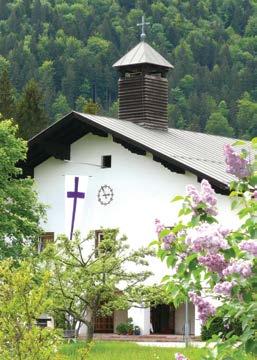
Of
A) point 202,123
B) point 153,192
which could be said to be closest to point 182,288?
point 153,192

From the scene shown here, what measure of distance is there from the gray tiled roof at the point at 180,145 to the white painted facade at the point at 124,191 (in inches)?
23.9

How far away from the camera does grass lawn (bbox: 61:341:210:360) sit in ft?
63.7

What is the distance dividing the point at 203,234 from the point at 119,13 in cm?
13694

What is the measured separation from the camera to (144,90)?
35.0 meters

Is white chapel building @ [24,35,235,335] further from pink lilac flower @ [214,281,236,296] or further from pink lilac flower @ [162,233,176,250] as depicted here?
pink lilac flower @ [214,281,236,296]

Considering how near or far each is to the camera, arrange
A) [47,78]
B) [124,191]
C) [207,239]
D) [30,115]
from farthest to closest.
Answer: [47,78]
[30,115]
[124,191]
[207,239]

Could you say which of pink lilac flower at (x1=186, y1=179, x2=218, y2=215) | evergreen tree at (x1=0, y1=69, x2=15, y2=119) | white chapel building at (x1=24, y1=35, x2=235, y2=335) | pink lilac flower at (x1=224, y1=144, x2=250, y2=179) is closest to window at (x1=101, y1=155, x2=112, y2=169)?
white chapel building at (x1=24, y1=35, x2=235, y2=335)

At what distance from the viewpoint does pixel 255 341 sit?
23.8 ft

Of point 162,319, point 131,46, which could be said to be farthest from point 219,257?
point 131,46

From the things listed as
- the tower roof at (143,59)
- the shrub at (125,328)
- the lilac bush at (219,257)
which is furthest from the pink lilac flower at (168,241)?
the tower roof at (143,59)

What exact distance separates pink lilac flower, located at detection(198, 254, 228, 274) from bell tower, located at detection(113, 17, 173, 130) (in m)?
27.4

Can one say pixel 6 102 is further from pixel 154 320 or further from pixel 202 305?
pixel 202 305

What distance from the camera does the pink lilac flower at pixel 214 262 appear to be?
23.2 ft

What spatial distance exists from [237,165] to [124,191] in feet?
81.2
